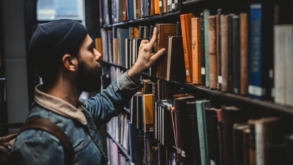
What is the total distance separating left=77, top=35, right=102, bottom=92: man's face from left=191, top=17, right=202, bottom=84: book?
1.50 feet

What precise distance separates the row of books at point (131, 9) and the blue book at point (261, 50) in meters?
0.77

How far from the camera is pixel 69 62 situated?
67.9 inches

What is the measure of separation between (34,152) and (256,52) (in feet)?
2.99

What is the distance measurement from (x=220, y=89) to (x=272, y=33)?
0.40 meters

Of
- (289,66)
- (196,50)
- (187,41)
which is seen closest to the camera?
(289,66)

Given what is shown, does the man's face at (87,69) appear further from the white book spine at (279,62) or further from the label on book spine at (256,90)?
the white book spine at (279,62)

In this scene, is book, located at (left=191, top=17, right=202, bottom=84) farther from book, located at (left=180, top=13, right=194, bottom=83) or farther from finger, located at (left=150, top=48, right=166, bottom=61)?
finger, located at (left=150, top=48, right=166, bottom=61)

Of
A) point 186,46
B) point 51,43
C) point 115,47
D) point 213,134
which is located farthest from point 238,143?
point 115,47

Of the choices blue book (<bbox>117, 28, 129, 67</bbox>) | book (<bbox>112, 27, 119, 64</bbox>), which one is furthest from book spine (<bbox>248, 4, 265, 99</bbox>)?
book (<bbox>112, 27, 119, 64</bbox>)

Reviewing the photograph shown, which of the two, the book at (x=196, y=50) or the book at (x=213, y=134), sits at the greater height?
the book at (x=196, y=50)

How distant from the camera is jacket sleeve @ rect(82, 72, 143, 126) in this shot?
6.97 feet

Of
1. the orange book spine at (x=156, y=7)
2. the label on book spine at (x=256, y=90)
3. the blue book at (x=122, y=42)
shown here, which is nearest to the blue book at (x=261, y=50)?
the label on book spine at (x=256, y=90)

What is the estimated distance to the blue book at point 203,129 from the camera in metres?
1.67

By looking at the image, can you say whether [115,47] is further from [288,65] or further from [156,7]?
[288,65]
